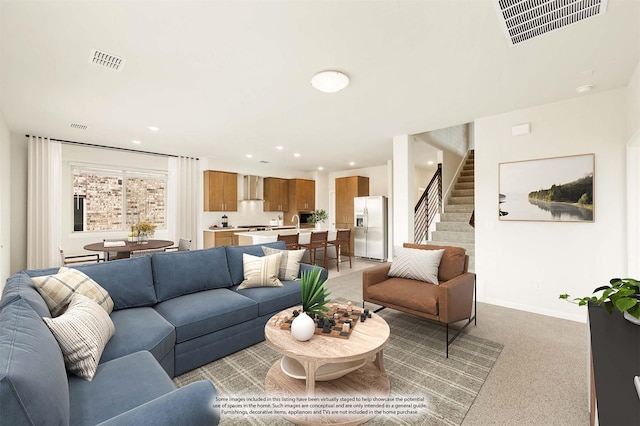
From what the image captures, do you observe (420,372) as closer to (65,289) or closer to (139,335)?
(139,335)

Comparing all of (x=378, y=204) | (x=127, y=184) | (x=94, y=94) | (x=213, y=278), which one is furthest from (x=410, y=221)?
(x=127, y=184)

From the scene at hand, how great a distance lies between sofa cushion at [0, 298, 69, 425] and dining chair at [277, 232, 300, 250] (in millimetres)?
3860

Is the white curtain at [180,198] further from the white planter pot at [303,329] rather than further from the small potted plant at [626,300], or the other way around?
the small potted plant at [626,300]

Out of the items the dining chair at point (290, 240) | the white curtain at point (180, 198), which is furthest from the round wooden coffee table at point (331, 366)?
the white curtain at point (180, 198)

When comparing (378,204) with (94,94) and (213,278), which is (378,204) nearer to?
(213,278)

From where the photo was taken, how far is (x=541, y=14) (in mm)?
1872

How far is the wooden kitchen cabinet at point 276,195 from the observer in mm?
8367

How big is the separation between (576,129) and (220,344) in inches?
180

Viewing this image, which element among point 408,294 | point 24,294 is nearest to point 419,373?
point 408,294

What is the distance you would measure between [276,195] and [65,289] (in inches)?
265

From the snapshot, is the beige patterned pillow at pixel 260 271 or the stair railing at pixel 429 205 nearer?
the beige patterned pillow at pixel 260 271

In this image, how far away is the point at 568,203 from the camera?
3.32 meters

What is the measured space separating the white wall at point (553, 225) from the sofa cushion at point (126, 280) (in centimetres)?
419

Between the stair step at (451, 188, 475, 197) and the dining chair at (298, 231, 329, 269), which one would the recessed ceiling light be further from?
the dining chair at (298, 231, 329, 269)
